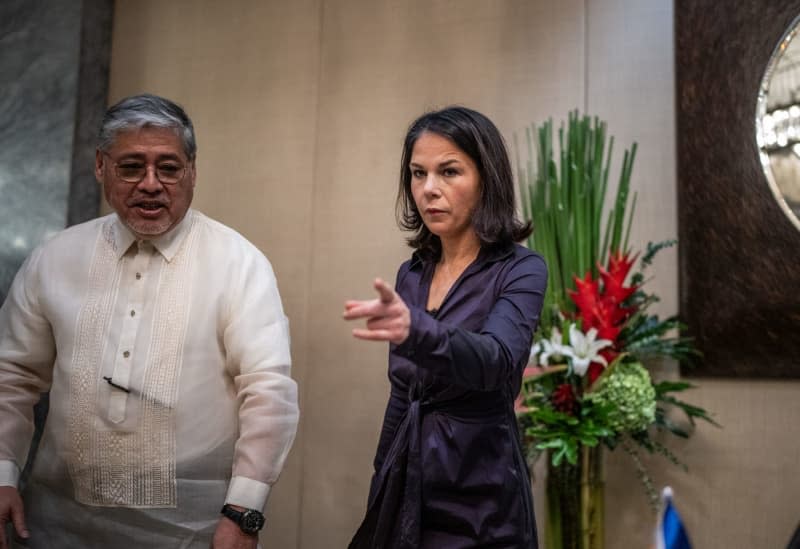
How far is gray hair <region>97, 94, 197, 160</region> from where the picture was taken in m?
1.84

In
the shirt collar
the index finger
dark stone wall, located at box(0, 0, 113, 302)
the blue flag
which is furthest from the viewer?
dark stone wall, located at box(0, 0, 113, 302)

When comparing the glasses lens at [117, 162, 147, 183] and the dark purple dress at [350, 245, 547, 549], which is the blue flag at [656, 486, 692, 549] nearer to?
the dark purple dress at [350, 245, 547, 549]

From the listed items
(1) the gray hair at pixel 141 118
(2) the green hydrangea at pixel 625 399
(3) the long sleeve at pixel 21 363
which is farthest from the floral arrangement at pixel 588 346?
(3) the long sleeve at pixel 21 363

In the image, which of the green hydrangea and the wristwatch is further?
the green hydrangea

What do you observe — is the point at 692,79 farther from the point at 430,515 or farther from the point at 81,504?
the point at 81,504

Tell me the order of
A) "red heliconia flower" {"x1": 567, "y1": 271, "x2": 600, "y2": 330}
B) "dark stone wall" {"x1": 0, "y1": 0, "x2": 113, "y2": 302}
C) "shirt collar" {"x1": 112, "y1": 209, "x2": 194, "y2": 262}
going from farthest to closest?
"dark stone wall" {"x1": 0, "y1": 0, "x2": 113, "y2": 302} → "red heliconia flower" {"x1": 567, "y1": 271, "x2": 600, "y2": 330} → "shirt collar" {"x1": 112, "y1": 209, "x2": 194, "y2": 262}

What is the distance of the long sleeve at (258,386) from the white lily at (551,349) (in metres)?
0.83

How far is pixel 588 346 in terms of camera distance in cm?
228

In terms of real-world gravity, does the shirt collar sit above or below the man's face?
below

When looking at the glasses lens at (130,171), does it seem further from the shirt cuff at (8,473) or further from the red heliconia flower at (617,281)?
the red heliconia flower at (617,281)

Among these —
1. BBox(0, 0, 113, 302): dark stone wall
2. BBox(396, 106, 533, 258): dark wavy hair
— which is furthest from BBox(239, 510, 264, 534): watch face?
BBox(0, 0, 113, 302): dark stone wall

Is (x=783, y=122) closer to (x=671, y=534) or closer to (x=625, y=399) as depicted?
(x=625, y=399)

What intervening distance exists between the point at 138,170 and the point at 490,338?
0.99 m

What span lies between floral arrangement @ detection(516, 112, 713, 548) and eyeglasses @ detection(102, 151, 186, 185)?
1139 mm
